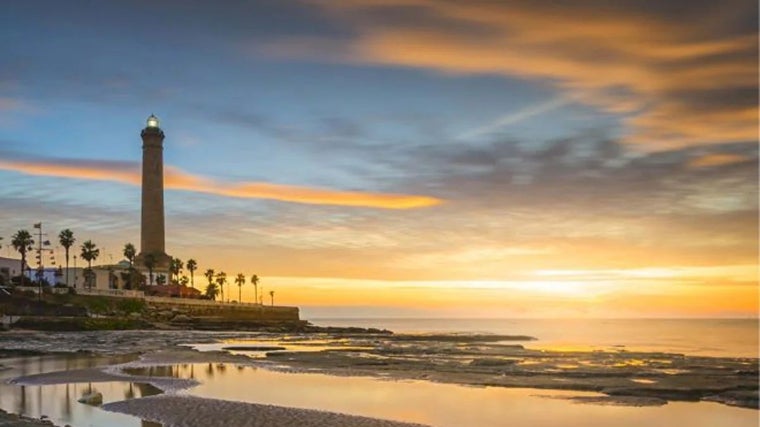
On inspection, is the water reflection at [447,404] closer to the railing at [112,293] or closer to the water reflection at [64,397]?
the water reflection at [64,397]

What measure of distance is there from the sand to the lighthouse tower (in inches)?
4920

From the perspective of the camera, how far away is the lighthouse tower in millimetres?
152375

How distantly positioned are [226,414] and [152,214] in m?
131

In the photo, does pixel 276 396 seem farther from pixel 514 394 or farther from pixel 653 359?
pixel 653 359

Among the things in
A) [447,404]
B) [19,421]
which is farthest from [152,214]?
[19,421]

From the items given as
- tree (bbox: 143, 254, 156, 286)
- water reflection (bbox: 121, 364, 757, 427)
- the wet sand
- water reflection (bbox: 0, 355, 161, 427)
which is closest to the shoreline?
the wet sand

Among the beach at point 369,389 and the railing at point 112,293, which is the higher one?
the railing at point 112,293

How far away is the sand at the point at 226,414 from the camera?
26078 millimetres

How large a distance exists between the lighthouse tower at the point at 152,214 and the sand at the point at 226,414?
124958 mm

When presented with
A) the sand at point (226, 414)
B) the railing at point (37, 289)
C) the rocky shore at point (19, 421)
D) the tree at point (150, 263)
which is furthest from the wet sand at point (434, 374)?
the tree at point (150, 263)

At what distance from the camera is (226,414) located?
27656 mm

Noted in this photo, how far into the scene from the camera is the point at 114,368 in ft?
149

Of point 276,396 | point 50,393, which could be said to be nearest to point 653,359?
point 276,396

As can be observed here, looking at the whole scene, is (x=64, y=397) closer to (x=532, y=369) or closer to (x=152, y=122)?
(x=532, y=369)
